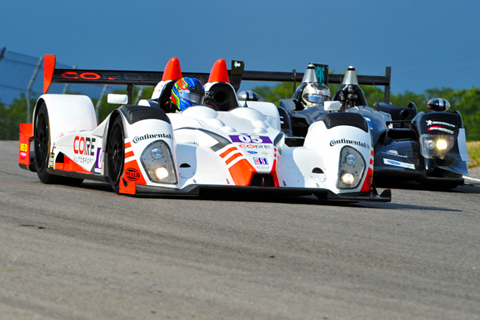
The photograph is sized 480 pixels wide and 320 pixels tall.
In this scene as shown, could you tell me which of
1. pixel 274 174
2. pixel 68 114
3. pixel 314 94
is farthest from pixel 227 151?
pixel 314 94

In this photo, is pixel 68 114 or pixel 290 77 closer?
pixel 68 114

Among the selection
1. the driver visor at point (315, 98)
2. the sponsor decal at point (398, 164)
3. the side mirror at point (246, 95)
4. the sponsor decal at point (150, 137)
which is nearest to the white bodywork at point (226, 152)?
the sponsor decal at point (150, 137)

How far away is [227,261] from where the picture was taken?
13.9 ft

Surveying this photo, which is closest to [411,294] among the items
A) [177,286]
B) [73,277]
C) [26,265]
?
[177,286]

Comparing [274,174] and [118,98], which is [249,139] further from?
[118,98]

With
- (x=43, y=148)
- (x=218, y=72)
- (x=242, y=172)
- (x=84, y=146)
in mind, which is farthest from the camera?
(x=218, y=72)

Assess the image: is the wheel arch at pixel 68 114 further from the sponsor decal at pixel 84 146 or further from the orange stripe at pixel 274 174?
the orange stripe at pixel 274 174

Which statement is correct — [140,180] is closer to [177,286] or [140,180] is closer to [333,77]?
[177,286]

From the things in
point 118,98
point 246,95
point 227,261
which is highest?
point 246,95

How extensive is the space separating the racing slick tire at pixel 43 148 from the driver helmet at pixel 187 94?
1548 mm

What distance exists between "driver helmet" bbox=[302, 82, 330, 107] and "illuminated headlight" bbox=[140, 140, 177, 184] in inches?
301

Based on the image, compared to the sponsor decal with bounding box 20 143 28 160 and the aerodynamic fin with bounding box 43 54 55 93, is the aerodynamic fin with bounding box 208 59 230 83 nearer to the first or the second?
the aerodynamic fin with bounding box 43 54 55 93

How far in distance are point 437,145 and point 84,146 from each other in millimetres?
4841

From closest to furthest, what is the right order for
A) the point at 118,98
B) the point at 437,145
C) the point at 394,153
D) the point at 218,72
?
the point at 118,98, the point at 218,72, the point at 437,145, the point at 394,153
